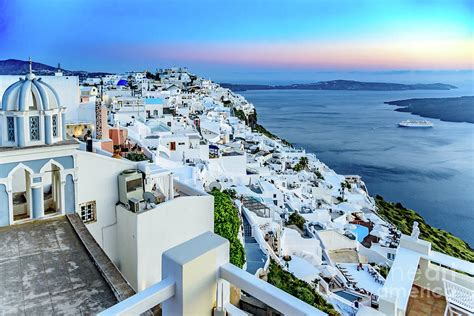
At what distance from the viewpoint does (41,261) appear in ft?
7.44

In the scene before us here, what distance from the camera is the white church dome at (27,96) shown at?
284 centimetres

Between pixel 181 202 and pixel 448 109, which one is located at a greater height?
pixel 448 109

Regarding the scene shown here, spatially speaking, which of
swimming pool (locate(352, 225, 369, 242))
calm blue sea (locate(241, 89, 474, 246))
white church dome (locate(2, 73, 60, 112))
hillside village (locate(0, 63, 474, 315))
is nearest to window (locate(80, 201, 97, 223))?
hillside village (locate(0, 63, 474, 315))

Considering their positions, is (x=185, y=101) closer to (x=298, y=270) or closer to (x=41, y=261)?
(x=298, y=270)

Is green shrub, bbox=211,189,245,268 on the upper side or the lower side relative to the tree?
upper

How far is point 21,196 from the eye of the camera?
325cm

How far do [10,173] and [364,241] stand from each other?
9.42 meters

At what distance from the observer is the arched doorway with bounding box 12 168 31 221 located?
114 inches

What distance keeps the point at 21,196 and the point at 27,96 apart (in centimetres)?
94

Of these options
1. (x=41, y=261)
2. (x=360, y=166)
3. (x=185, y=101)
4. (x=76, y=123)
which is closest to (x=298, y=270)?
(x=76, y=123)

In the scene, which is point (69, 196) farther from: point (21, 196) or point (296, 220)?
point (296, 220)

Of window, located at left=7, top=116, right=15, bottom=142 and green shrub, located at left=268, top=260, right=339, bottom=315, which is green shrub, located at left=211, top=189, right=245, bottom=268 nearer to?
green shrub, located at left=268, top=260, right=339, bottom=315

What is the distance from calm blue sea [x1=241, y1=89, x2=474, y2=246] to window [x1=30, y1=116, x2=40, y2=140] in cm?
1675

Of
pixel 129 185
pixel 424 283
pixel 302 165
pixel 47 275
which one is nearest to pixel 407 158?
pixel 302 165
